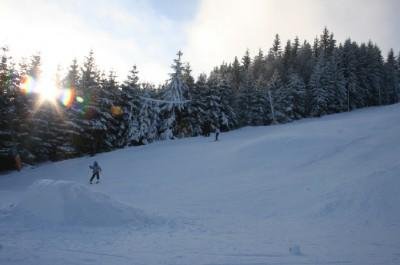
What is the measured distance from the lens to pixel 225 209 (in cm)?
1590

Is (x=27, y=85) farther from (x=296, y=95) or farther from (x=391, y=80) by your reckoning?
(x=391, y=80)

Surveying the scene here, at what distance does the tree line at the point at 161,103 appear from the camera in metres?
32.5

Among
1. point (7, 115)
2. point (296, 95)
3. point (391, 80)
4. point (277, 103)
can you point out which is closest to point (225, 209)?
point (7, 115)

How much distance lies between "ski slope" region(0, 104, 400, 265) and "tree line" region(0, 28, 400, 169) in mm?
5837

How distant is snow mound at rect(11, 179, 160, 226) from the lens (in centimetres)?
1128

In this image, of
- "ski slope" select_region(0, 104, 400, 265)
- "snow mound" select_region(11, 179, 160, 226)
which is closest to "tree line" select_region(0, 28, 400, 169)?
"ski slope" select_region(0, 104, 400, 265)

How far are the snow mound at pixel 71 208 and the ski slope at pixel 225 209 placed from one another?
0.11 ft

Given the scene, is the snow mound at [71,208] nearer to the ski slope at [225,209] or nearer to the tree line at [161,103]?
the ski slope at [225,209]

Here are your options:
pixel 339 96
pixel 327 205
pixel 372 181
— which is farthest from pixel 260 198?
pixel 339 96

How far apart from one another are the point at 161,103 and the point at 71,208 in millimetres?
32667

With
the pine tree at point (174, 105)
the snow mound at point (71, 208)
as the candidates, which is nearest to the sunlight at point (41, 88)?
the pine tree at point (174, 105)

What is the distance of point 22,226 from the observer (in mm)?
10617

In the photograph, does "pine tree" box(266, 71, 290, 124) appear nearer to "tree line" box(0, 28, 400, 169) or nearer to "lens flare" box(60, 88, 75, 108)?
"tree line" box(0, 28, 400, 169)

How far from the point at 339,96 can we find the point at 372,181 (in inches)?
1871
